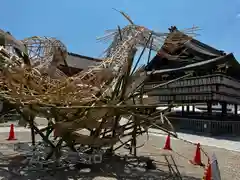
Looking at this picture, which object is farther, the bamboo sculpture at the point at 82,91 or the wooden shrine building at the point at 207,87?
the wooden shrine building at the point at 207,87

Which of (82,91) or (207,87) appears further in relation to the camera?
(207,87)

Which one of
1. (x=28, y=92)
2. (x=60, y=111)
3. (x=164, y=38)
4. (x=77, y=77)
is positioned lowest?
(x=60, y=111)

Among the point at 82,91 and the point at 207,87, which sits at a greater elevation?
the point at 207,87

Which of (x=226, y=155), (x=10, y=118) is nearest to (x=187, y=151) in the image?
(x=226, y=155)

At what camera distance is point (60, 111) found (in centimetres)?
664

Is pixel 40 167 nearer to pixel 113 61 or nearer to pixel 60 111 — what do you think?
pixel 60 111

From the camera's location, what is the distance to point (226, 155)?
1089 centimetres

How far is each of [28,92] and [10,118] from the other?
645 inches

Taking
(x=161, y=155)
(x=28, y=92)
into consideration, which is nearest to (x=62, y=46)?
(x=28, y=92)

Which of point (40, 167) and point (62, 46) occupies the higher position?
point (62, 46)

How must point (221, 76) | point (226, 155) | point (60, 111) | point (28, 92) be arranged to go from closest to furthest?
point (28, 92) → point (60, 111) → point (226, 155) → point (221, 76)

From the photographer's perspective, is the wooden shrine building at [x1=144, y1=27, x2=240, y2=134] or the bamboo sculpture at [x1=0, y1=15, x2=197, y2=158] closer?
the bamboo sculpture at [x1=0, y1=15, x2=197, y2=158]

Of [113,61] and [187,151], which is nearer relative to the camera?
[113,61]

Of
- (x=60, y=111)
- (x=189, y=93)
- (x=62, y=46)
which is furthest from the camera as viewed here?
(x=189, y=93)
